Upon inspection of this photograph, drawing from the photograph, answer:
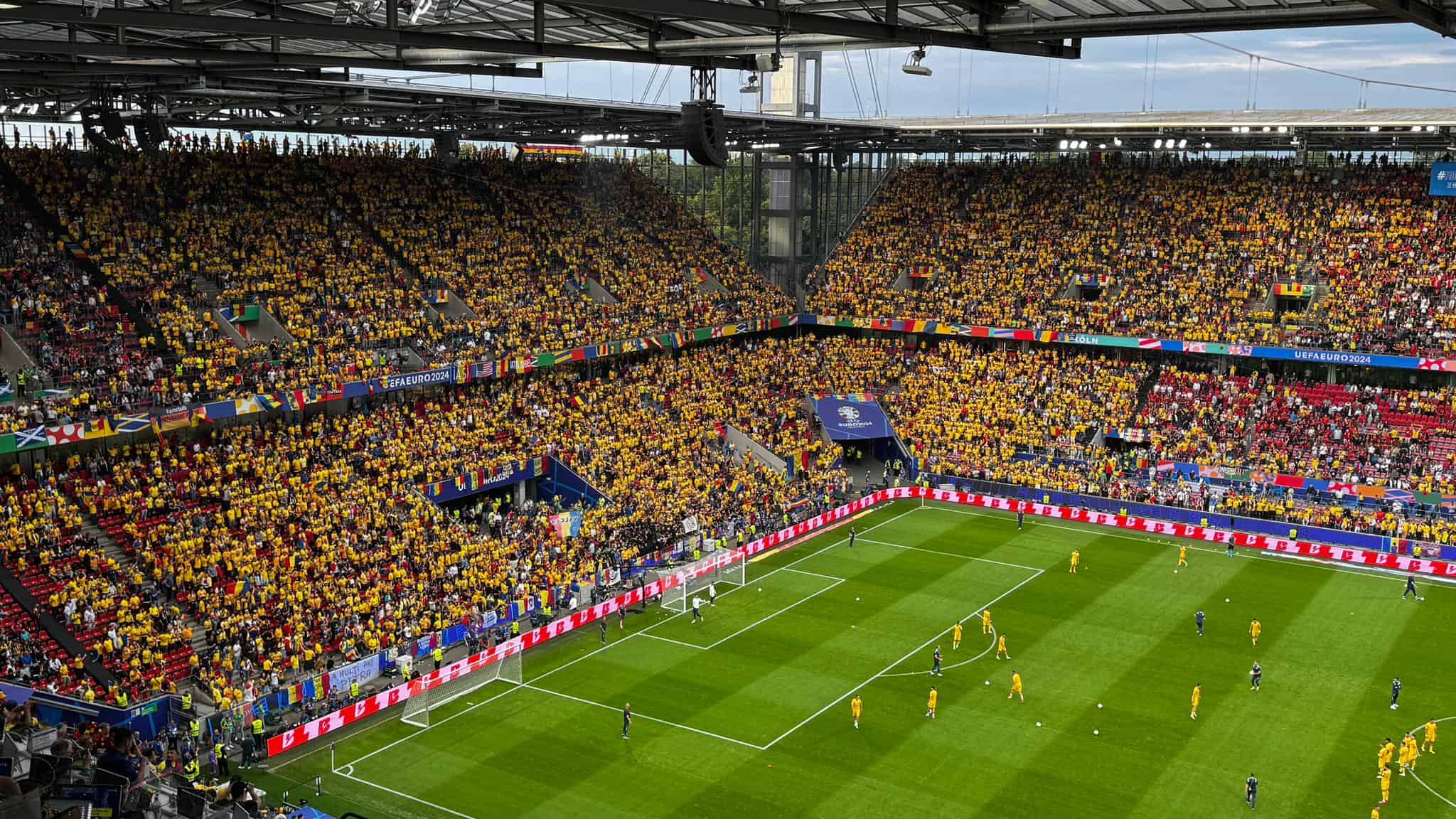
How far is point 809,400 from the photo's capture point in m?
63.2

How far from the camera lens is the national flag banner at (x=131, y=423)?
37.4 metres

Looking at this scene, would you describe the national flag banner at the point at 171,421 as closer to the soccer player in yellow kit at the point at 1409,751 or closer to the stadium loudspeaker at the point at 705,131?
the stadium loudspeaker at the point at 705,131

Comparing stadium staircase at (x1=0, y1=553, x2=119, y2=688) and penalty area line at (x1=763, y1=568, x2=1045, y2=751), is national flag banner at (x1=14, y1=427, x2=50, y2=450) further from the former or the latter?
penalty area line at (x1=763, y1=568, x2=1045, y2=751)

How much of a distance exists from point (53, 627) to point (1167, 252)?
5098cm

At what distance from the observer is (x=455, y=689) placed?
34781 mm

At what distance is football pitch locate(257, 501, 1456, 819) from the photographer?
29.2 meters

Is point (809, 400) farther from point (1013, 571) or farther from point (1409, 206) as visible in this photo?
point (1409, 206)

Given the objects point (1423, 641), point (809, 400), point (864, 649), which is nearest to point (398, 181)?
point (809, 400)

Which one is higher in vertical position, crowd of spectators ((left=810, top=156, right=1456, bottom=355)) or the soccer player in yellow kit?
crowd of spectators ((left=810, top=156, right=1456, bottom=355))

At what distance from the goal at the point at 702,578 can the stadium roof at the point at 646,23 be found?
21149 mm

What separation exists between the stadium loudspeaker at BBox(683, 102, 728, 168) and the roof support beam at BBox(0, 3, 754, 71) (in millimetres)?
1367

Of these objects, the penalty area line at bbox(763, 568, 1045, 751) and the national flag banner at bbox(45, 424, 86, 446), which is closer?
the penalty area line at bbox(763, 568, 1045, 751)

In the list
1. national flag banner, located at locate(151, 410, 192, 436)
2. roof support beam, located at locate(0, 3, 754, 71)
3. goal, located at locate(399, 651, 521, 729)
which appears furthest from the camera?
national flag banner, located at locate(151, 410, 192, 436)

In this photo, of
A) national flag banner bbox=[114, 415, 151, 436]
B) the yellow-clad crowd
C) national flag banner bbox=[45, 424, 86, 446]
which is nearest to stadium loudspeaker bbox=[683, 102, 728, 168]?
national flag banner bbox=[45, 424, 86, 446]
